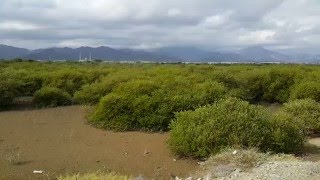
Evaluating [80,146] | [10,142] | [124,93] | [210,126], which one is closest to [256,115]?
[210,126]

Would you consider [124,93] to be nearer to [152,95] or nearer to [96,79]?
[152,95]

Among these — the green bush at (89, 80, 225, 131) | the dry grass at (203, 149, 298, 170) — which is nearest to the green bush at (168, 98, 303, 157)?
the dry grass at (203, 149, 298, 170)

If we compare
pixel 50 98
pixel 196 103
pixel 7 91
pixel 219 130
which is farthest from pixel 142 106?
pixel 7 91

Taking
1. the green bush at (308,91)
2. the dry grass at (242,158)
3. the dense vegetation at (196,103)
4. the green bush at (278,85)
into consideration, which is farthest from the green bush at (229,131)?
the green bush at (278,85)

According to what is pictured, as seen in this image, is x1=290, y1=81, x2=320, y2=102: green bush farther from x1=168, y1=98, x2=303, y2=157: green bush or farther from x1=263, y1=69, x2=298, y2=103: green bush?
x1=168, y1=98, x2=303, y2=157: green bush

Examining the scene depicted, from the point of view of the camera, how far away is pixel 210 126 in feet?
46.4

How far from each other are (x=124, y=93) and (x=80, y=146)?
4.51 m

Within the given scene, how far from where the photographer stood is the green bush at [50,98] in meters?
25.7

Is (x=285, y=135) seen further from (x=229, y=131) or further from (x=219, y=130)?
(x=219, y=130)

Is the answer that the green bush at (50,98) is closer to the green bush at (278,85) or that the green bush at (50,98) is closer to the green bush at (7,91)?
the green bush at (7,91)

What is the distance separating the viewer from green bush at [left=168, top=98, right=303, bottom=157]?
13.9m

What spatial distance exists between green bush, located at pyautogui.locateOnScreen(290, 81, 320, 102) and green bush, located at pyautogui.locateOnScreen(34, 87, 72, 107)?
11973 millimetres

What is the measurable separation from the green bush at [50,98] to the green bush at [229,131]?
39.9 ft

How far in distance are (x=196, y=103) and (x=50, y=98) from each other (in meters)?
9.27
